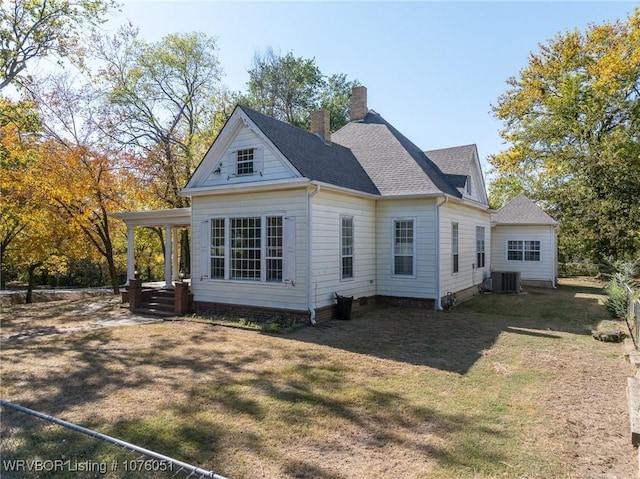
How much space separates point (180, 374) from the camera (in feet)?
21.5

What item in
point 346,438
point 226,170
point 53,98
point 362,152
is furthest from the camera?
point 53,98

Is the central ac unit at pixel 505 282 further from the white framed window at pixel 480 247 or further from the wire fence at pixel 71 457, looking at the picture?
the wire fence at pixel 71 457

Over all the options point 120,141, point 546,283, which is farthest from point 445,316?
point 120,141

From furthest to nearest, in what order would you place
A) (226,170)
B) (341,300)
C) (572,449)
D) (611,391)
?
(226,170) → (341,300) → (611,391) → (572,449)

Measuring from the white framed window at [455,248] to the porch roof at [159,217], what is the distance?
924 centimetres

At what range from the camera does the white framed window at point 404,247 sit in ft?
42.3

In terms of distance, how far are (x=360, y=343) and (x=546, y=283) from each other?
1566 cm

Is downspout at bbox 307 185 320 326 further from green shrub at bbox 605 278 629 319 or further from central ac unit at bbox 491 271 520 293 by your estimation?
central ac unit at bbox 491 271 520 293

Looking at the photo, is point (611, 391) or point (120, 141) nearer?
point (611, 391)

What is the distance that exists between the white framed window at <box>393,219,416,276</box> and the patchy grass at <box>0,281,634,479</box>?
3385 mm

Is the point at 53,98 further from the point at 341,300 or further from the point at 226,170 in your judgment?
the point at 341,300

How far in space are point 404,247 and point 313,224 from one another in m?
4.06

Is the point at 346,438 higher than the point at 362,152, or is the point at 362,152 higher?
the point at 362,152

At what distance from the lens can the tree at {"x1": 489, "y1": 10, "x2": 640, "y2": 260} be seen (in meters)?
19.8
